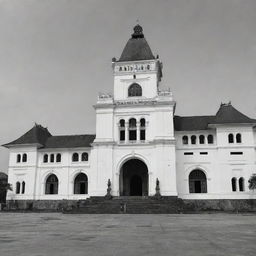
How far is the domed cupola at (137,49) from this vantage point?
1717 inches

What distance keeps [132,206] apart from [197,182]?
1151 cm

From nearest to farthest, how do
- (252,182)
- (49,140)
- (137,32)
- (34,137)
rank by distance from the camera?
(252,182) < (34,137) < (49,140) < (137,32)

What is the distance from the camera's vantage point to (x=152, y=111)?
1570 inches

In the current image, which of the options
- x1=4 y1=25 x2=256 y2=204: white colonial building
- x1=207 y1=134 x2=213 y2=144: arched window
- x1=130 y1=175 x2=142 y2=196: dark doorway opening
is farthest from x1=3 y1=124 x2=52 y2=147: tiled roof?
x1=207 y1=134 x2=213 y2=144: arched window

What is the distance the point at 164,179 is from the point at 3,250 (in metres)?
30.0

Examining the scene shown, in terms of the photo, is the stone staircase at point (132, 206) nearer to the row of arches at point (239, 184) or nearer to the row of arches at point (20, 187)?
the row of arches at point (239, 184)

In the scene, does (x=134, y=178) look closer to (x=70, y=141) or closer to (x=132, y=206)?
(x=132, y=206)

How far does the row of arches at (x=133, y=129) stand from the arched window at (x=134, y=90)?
3.71 metres

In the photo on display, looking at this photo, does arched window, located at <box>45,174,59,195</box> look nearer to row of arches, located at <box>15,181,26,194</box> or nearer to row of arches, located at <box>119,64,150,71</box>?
row of arches, located at <box>15,181,26,194</box>

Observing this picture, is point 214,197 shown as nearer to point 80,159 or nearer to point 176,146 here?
point 176,146

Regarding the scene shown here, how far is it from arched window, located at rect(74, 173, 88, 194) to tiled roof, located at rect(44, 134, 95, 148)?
4.27 meters

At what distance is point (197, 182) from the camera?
4016 centimetres

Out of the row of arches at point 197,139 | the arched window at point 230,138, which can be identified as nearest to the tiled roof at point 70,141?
the row of arches at point 197,139

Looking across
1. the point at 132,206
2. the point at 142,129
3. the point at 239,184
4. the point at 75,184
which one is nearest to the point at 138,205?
the point at 132,206
